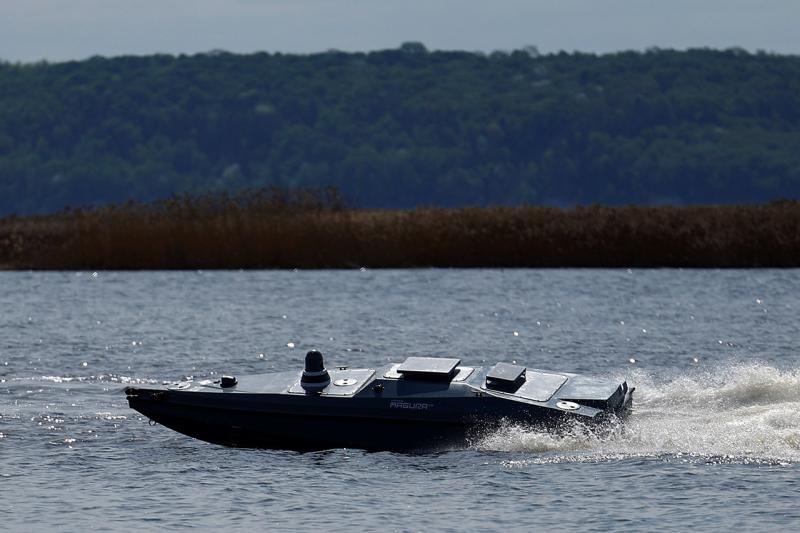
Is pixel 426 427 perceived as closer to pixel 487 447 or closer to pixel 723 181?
pixel 487 447

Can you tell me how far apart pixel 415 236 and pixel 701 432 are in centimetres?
2671

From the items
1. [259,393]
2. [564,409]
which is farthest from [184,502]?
[564,409]

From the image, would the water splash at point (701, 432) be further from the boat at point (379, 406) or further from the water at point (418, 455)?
the boat at point (379, 406)

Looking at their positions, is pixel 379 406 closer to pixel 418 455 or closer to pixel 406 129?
pixel 418 455

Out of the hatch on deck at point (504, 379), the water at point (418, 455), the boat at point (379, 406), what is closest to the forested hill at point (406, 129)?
the water at point (418, 455)

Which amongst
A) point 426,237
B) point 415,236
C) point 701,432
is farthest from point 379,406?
point 415,236

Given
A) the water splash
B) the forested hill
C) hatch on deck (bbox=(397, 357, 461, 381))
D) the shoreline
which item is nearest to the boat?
hatch on deck (bbox=(397, 357, 461, 381))

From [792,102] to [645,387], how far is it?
129 m

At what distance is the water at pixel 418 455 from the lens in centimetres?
1602

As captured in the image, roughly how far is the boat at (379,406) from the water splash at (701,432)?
230 millimetres

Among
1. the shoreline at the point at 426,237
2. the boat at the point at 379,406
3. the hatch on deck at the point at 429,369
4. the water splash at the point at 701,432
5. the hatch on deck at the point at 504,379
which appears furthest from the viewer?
the shoreline at the point at 426,237

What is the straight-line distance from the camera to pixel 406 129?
458 feet

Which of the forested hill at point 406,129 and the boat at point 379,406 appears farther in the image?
the forested hill at point 406,129

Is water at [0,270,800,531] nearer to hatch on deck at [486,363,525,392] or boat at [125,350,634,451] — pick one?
boat at [125,350,634,451]
